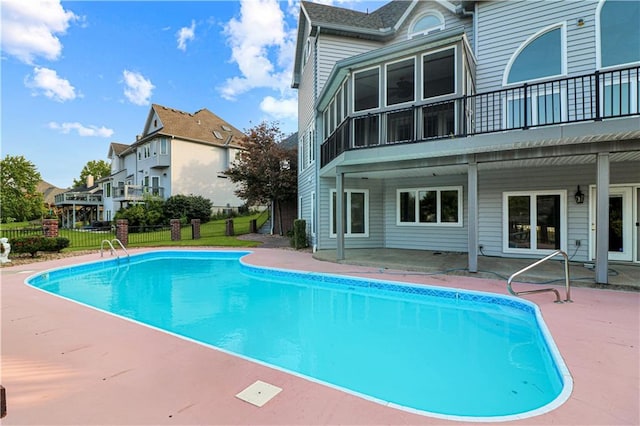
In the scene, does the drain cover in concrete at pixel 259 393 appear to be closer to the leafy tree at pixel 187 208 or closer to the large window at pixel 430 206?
the large window at pixel 430 206

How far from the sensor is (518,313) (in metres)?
5.94

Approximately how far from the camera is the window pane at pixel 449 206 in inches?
443

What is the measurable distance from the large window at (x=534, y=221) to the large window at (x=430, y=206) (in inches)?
63.2

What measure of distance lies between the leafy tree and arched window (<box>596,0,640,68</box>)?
24642 millimetres

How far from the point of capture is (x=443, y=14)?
11688mm

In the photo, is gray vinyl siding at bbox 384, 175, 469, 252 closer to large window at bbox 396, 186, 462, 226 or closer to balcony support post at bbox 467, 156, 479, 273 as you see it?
large window at bbox 396, 186, 462, 226

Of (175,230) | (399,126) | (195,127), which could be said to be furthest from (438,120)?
(195,127)

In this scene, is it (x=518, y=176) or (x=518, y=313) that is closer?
(x=518, y=313)

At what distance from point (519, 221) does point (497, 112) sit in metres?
3.49

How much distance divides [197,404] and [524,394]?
11.2 feet

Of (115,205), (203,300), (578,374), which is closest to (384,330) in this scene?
(578,374)

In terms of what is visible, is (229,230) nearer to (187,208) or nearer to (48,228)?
(187,208)

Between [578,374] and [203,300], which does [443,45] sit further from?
[203,300]

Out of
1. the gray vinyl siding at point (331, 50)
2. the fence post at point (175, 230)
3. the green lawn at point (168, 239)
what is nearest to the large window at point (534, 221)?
the gray vinyl siding at point (331, 50)
